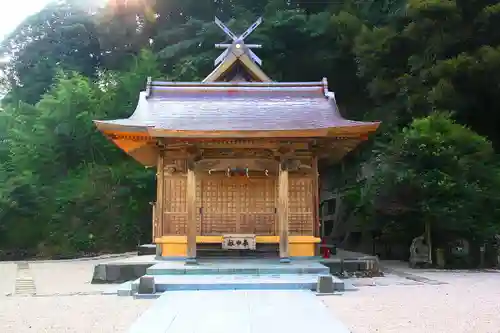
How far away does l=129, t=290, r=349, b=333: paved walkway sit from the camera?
512 cm

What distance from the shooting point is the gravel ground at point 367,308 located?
18.3ft

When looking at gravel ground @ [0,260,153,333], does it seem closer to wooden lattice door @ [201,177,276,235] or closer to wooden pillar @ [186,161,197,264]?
wooden pillar @ [186,161,197,264]

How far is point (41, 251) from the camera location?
791 inches

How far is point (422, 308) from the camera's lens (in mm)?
6766

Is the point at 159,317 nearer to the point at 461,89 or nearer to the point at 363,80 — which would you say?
the point at 461,89

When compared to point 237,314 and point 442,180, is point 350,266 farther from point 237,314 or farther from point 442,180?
point 237,314

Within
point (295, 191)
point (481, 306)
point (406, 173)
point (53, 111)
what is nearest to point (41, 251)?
point (53, 111)

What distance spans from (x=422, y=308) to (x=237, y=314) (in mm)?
2649

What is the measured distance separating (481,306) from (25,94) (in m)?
28.9

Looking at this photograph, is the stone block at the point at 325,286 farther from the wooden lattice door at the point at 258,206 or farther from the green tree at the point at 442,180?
the green tree at the point at 442,180

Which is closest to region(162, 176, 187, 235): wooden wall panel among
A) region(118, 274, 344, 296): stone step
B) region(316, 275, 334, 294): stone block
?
Result: region(118, 274, 344, 296): stone step

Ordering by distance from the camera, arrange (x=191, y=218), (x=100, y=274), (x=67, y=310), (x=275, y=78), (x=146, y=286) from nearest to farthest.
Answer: (x=67, y=310), (x=146, y=286), (x=100, y=274), (x=191, y=218), (x=275, y=78)

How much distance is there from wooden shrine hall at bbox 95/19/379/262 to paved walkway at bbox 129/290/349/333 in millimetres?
3392

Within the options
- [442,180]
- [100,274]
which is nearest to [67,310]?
[100,274]
